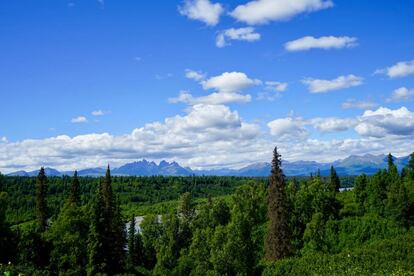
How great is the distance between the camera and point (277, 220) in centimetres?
7731

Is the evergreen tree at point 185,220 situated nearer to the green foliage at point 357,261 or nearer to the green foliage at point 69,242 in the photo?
the green foliage at point 357,261

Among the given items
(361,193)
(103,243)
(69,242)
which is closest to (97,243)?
(103,243)

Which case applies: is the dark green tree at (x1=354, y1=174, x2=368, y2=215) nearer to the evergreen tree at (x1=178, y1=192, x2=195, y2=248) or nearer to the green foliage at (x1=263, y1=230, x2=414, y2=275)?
the green foliage at (x1=263, y1=230, x2=414, y2=275)

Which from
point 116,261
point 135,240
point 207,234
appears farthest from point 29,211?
point 116,261

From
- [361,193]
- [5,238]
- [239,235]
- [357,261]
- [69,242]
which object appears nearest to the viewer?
[357,261]

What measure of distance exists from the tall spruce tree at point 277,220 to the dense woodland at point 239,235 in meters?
0.16

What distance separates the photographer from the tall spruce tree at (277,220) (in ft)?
251

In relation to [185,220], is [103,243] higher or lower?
higher

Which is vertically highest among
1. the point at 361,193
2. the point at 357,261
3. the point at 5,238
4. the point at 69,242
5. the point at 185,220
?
the point at 361,193

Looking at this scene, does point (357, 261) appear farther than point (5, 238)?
No

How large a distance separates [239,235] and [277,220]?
1238 cm

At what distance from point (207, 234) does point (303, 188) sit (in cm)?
3306

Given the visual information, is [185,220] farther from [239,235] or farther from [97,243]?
[97,243]

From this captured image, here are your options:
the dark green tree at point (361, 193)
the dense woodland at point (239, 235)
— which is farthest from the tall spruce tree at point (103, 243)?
the dark green tree at point (361, 193)
